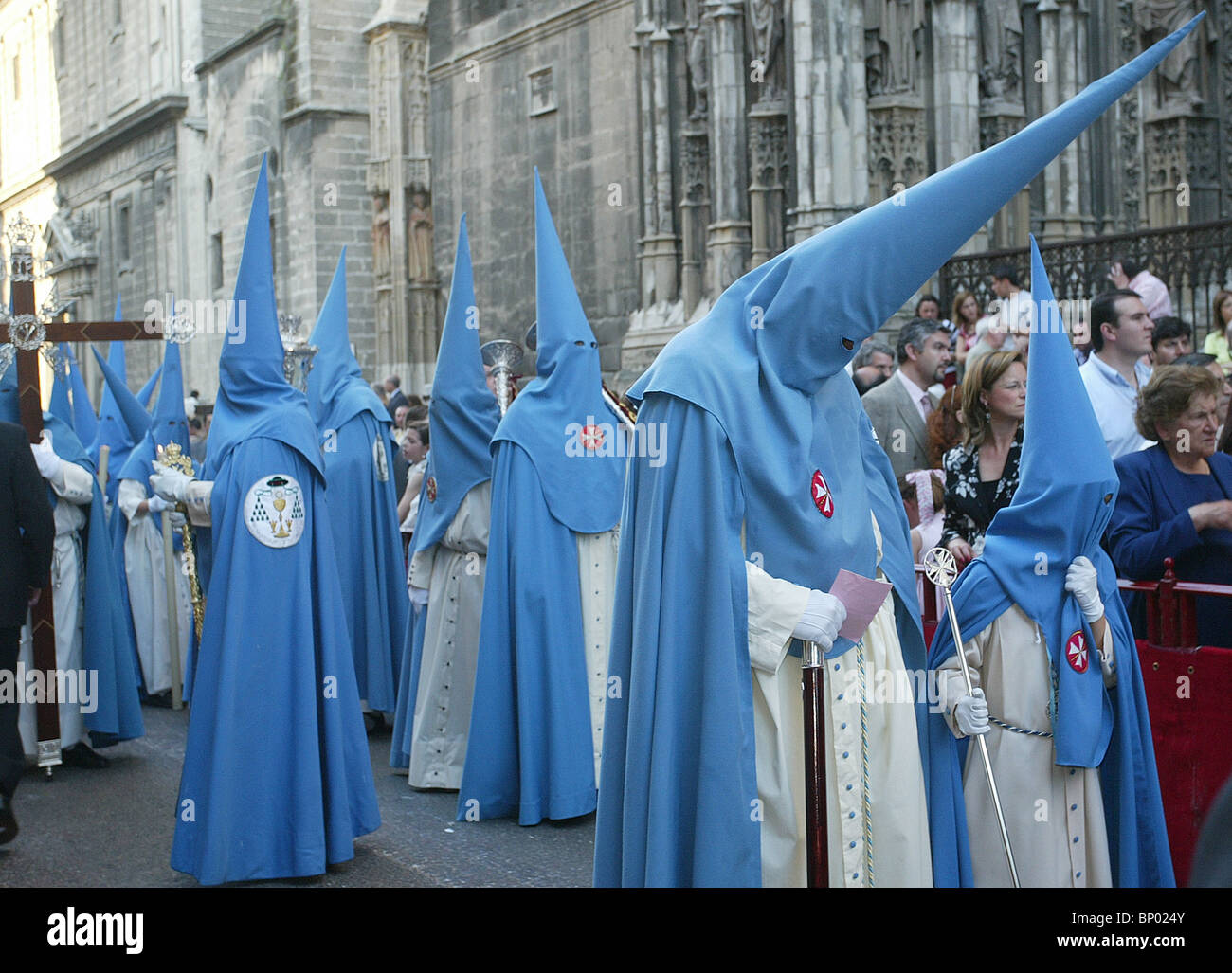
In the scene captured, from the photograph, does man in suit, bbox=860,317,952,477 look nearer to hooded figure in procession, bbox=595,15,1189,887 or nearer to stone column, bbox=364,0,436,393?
hooded figure in procession, bbox=595,15,1189,887

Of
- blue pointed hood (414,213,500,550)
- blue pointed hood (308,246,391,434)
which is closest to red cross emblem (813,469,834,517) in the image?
blue pointed hood (414,213,500,550)

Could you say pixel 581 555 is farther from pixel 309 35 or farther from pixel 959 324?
pixel 309 35

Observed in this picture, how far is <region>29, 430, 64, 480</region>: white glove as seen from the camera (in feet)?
25.0

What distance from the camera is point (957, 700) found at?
4023mm

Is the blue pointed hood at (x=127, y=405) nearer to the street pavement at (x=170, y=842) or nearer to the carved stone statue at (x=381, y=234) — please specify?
the street pavement at (x=170, y=842)

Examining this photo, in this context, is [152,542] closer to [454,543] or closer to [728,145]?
[454,543]

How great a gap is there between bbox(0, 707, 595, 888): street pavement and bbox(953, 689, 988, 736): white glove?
2.01m

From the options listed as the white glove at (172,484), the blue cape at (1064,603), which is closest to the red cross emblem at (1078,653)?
the blue cape at (1064,603)

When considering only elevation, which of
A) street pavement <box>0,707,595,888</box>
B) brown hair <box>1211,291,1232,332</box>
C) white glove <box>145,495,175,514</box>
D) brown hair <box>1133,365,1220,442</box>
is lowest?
street pavement <box>0,707,595,888</box>

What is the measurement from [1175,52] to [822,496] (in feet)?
35.9

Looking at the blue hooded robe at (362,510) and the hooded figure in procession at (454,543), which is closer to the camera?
the hooded figure in procession at (454,543)

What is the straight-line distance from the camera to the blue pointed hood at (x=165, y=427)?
1015cm

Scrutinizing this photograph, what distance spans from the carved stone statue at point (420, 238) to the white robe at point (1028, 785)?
17579mm
